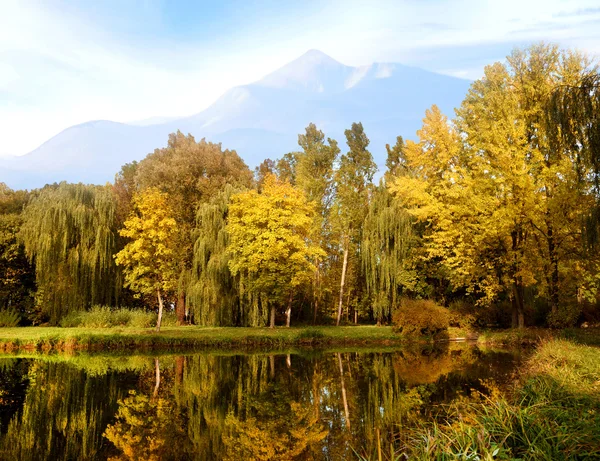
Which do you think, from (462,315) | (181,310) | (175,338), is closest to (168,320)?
(181,310)

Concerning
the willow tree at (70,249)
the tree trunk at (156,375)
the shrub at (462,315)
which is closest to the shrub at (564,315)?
the shrub at (462,315)

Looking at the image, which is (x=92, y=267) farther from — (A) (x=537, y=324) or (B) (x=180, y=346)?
(A) (x=537, y=324)

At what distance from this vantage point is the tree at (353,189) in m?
31.4

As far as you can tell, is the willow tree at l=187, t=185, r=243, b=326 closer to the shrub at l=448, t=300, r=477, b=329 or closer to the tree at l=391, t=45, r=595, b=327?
the tree at l=391, t=45, r=595, b=327

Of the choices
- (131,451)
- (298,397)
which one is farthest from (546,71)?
(131,451)

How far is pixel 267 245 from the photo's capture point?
25516 mm

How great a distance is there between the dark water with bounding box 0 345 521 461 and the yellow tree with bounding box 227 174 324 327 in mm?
6540

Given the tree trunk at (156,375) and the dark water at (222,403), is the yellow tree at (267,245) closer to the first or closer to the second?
the dark water at (222,403)

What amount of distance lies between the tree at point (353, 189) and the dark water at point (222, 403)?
13.4m

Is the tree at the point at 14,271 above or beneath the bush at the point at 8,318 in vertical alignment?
above

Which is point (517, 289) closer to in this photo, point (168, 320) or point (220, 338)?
point (220, 338)

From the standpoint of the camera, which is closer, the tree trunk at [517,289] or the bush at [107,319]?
the tree trunk at [517,289]

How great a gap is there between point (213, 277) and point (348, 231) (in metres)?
9.98

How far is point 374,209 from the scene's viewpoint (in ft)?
96.5
